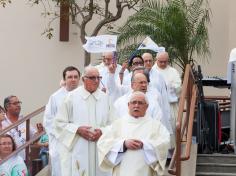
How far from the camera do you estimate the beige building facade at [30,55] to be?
17.4m

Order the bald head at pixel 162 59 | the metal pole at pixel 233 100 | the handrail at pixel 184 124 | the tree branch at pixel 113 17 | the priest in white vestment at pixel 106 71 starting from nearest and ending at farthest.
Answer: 1. the handrail at pixel 184 124
2. the priest in white vestment at pixel 106 71
3. the metal pole at pixel 233 100
4. the bald head at pixel 162 59
5. the tree branch at pixel 113 17

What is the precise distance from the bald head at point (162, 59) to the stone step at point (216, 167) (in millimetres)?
1742

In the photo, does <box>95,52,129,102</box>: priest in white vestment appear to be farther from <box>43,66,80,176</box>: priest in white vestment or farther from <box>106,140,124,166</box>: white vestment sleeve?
<box>106,140,124,166</box>: white vestment sleeve

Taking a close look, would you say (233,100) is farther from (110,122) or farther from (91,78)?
(91,78)

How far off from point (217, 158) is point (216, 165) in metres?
0.40

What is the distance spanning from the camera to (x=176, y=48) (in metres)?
14.0

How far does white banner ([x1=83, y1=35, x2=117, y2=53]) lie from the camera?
1010 cm

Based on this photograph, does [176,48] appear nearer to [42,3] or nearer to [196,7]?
[196,7]

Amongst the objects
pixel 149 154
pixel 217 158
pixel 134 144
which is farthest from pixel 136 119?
pixel 217 158

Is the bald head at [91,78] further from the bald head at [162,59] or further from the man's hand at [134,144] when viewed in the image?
the bald head at [162,59]

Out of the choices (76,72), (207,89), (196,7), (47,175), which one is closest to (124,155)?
(76,72)

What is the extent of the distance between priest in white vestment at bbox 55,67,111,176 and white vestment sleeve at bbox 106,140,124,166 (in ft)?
3.04

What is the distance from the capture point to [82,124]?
27.5 ft

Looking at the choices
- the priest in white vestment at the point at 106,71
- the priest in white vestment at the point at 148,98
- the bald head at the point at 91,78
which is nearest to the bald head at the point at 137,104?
the priest in white vestment at the point at 148,98
